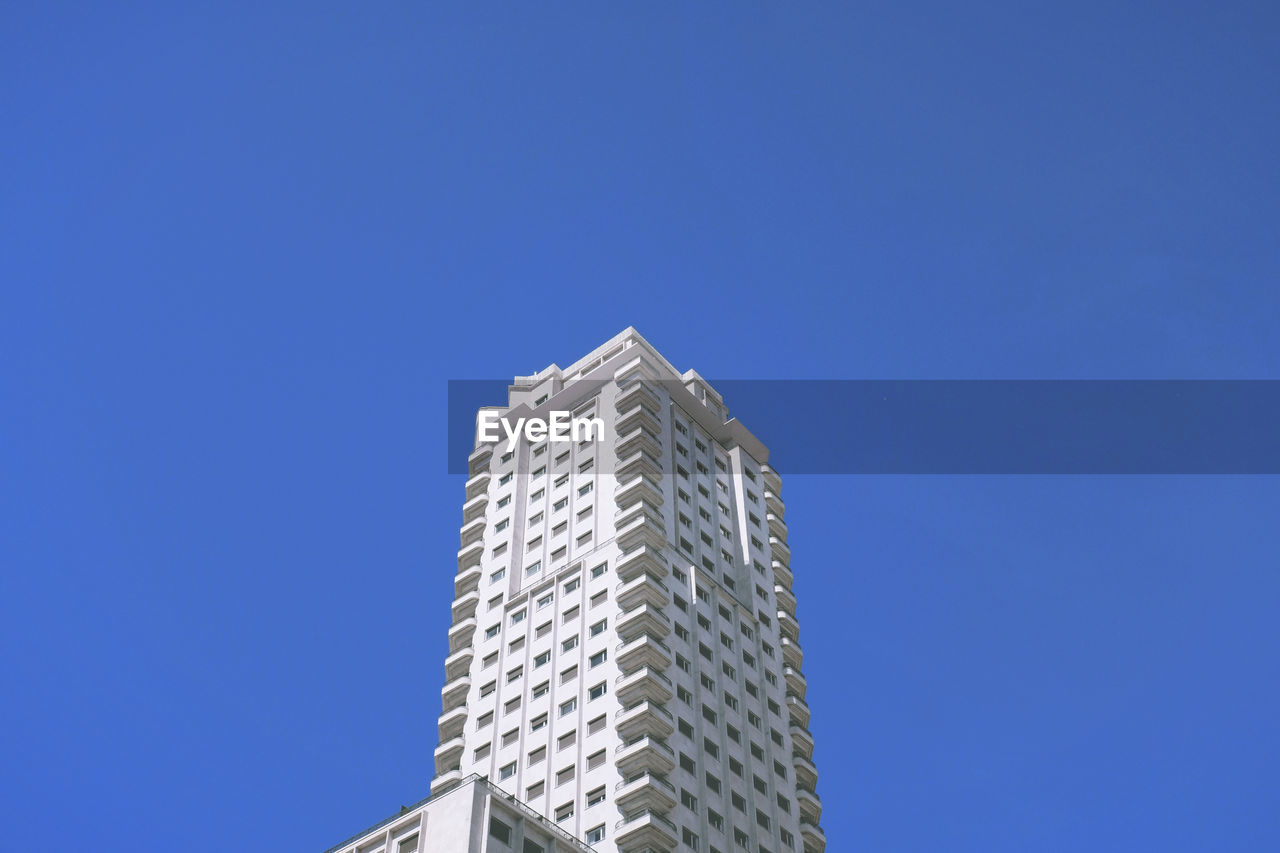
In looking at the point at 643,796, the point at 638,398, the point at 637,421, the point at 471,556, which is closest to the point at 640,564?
the point at 637,421

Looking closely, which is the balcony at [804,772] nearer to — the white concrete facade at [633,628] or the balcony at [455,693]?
the white concrete facade at [633,628]

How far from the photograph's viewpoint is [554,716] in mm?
68688

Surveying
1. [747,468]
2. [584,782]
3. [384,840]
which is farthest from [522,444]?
[384,840]

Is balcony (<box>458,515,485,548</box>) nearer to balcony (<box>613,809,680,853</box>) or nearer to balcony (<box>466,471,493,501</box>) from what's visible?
balcony (<box>466,471,493,501</box>)

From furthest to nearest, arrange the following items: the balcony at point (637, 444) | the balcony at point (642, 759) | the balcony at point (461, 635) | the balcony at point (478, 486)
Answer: the balcony at point (478, 486)
the balcony at point (637, 444)
the balcony at point (461, 635)
the balcony at point (642, 759)

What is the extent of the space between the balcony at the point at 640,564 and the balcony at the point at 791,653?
30.5ft

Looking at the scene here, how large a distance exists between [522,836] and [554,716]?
680 inches

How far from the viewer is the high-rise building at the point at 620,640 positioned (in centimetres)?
6231

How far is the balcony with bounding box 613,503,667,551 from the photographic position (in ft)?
249

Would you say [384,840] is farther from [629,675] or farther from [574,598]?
[574,598]

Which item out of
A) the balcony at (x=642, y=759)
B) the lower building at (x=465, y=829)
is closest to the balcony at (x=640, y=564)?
the balcony at (x=642, y=759)

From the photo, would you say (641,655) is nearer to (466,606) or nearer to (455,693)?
(455,693)

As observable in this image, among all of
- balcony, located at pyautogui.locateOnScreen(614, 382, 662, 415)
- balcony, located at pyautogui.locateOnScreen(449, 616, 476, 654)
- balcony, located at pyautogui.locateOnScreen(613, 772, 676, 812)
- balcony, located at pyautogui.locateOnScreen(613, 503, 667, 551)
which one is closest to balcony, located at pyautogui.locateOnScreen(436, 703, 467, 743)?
balcony, located at pyautogui.locateOnScreen(449, 616, 476, 654)
